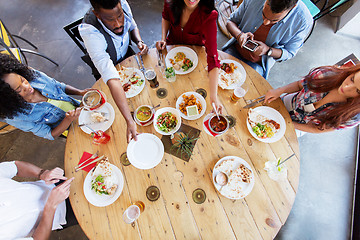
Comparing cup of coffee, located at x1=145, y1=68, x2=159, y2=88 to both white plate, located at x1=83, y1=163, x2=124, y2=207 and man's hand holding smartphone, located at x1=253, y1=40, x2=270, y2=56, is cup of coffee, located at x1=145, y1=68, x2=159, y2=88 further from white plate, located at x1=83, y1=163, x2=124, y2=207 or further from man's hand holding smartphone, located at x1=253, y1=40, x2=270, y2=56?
man's hand holding smartphone, located at x1=253, y1=40, x2=270, y2=56

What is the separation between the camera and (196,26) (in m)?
2.05

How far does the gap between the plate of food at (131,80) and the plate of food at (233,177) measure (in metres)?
1.06

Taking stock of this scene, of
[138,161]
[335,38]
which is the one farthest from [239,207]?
[335,38]

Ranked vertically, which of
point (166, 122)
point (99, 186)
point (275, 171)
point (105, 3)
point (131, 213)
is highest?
point (105, 3)

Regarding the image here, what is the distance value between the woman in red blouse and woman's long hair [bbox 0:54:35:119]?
4.34ft

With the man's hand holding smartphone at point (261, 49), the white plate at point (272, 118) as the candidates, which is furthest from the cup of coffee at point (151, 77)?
the man's hand holding smartphone at point (261, 49)

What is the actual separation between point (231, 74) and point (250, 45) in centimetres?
48

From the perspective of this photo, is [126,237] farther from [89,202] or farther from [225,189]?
[225,189]

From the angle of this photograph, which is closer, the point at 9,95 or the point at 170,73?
the point at 9,95

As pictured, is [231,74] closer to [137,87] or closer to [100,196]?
[137,87]

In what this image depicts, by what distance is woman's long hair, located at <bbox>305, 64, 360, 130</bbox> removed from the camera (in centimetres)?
149

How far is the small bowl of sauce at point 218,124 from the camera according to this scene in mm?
1711

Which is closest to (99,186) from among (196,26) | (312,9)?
(196,26)

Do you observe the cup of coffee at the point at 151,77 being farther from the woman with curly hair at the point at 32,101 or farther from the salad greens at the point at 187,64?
the woman with curly hair at the point at 32,101
